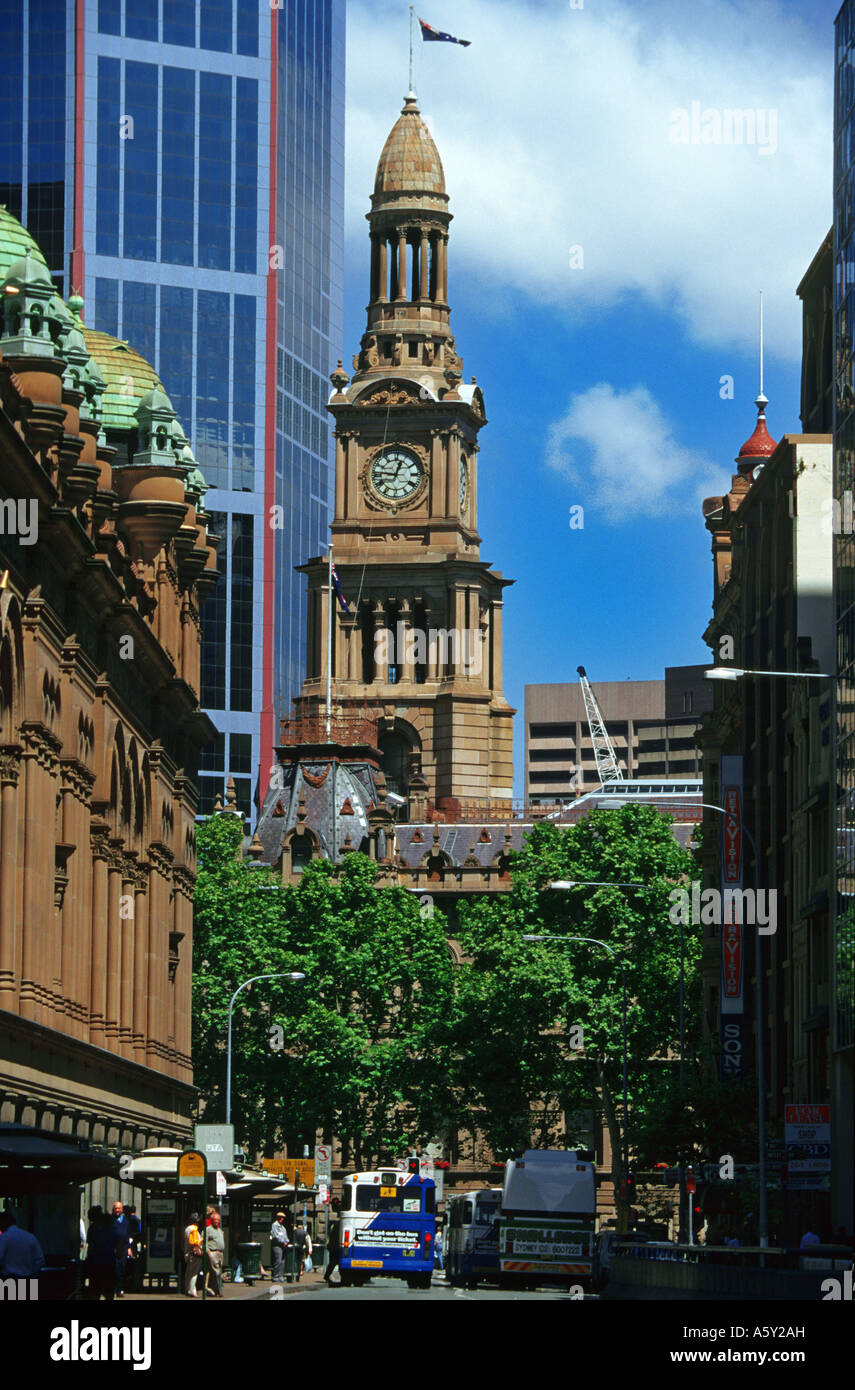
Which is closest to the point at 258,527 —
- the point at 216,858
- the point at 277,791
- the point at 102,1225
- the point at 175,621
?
the point at 277,791

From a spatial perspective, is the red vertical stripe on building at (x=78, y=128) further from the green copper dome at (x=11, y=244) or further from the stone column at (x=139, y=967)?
the green copper dome at (x=11, y=244)

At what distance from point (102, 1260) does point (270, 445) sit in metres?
136

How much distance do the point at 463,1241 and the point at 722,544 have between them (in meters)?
39.4

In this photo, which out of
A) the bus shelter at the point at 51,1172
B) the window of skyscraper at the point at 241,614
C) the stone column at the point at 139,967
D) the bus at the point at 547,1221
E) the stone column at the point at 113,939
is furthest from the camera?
the window of skyscraper at the point at 241,614

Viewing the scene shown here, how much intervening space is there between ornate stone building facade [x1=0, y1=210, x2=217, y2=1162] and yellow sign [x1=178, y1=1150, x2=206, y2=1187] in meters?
4.10

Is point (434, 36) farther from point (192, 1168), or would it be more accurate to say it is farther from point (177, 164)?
point (192, 1168)

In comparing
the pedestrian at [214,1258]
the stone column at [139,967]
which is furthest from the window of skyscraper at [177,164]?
the pedestrian at [214,1258]

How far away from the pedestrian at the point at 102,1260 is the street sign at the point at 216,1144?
1199 cm

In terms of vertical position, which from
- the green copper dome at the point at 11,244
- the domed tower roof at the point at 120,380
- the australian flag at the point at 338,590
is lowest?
the green copper dome at the point at 11,244

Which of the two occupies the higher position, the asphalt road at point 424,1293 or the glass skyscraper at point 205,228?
the glass skyscraper at point 205,228

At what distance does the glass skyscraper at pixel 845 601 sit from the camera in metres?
63.8

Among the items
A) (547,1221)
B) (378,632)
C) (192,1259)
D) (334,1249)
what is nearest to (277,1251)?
(334,1249)

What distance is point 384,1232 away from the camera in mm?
68875
